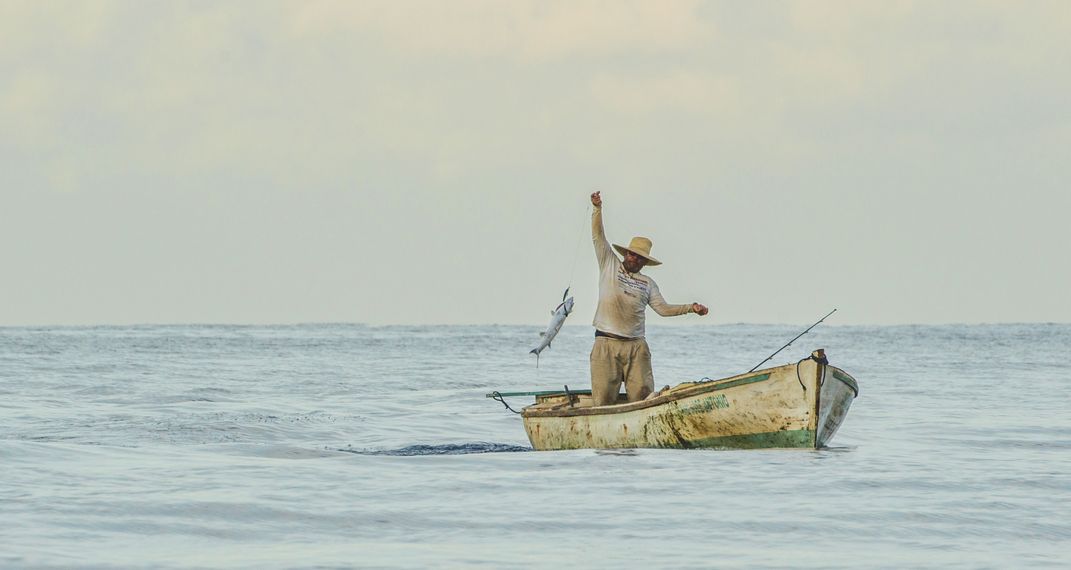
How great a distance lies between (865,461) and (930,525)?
390 centimetres

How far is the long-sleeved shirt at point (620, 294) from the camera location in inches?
525

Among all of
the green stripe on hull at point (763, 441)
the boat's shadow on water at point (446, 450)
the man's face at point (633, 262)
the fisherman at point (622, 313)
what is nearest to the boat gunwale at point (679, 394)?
the fisherman at point (622, 313)

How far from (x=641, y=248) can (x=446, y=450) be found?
3.94 m

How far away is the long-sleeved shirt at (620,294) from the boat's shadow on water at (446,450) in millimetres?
2599

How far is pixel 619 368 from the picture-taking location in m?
A: 14.0

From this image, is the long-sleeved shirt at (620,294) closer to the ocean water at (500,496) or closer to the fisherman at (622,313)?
the fisherman at (622,313)

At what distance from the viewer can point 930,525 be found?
9.77 metres

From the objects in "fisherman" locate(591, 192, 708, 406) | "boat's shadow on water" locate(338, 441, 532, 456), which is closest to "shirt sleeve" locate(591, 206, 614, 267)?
"fisherman" locate(591, 192, 708, 406)

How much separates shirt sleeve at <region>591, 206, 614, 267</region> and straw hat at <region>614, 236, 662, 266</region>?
134 mm

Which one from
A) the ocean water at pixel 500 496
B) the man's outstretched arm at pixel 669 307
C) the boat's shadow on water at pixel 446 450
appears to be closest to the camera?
the ocean water at pixel 500 496

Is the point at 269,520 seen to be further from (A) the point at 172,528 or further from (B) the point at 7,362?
(B) the point at 7,362

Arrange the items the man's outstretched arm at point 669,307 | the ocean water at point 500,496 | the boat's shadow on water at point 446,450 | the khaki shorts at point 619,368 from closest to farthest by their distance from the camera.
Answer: the ocean water at point 500,496 < the man's outstretched arm at point 669,307 < the khaki shorts at point 619,368 < the boat's shadow on water at point 446,450

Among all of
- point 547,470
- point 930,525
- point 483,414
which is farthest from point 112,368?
point 930,525

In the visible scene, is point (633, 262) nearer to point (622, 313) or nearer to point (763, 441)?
point (622, 313)
